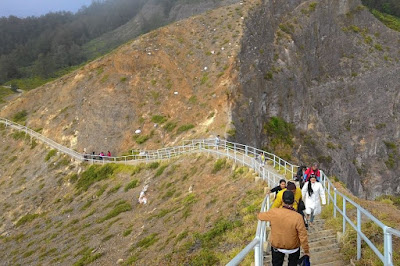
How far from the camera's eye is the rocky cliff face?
43062 millimetres

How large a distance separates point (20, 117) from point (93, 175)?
75.3 ft

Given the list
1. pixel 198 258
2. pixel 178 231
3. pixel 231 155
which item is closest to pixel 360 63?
pixel 231 155

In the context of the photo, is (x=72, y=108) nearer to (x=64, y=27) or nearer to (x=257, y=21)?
(x=257, y=21)

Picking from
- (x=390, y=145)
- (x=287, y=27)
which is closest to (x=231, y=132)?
(x=287, y=27)

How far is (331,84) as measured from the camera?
178 feet

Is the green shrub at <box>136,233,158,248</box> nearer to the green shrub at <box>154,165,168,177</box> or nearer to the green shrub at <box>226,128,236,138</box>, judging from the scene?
the green shrub at <box>154,165,168,177</box>

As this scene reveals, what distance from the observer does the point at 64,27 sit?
176875 millimetres

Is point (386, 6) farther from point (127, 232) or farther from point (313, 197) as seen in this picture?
point (313, 197)

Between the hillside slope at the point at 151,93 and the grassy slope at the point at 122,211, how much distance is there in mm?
5082

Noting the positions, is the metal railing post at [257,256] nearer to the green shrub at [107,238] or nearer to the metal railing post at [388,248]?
the metal railing post at [388,248]

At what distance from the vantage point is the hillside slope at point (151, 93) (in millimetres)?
37344

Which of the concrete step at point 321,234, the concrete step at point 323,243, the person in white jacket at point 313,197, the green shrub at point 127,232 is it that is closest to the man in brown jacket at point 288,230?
the concrete step at point 323,243

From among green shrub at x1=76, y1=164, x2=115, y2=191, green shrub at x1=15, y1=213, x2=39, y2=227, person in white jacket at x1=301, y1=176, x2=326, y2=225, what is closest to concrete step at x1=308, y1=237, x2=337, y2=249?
person in white jacket at x1=301, y1=176, x2=326, y2=225

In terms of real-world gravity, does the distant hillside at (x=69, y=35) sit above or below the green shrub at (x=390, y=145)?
above
